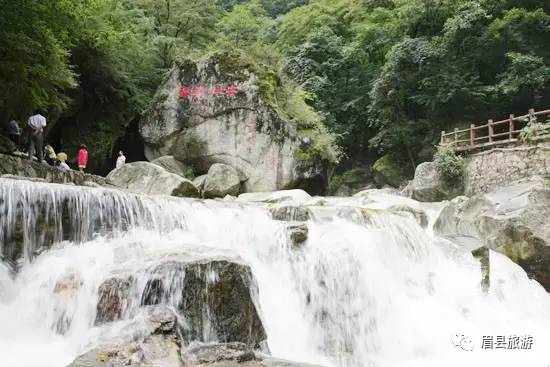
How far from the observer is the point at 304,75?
1129 inches

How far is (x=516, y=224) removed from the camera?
9844mm

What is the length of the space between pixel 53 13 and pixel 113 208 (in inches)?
199

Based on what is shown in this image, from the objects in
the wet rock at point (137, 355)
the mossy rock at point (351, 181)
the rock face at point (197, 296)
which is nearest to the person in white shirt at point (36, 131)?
the rock face at point (197, 296)

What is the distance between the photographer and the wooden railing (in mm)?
18078

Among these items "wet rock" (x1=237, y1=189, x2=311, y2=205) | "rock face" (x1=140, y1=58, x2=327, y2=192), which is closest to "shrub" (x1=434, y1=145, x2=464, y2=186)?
"rock face" (x1=140, y1=58, x2=327, y2=192)

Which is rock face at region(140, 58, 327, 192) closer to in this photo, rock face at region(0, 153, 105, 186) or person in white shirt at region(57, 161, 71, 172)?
person in white shirt at region(57, 161, 71, 172)

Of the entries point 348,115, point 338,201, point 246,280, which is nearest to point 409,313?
point 246,280

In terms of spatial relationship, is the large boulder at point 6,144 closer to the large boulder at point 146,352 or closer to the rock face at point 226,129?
the rock face at point 226,129

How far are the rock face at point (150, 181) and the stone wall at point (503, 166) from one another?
10.9 m

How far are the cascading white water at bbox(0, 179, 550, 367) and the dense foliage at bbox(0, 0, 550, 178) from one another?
182 inches

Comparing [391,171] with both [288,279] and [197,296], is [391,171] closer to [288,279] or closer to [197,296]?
[288,279]

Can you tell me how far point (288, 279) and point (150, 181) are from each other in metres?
8.36

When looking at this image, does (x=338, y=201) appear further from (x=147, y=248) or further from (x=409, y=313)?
(x=147, y=248)

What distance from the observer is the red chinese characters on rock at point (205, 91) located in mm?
18094
